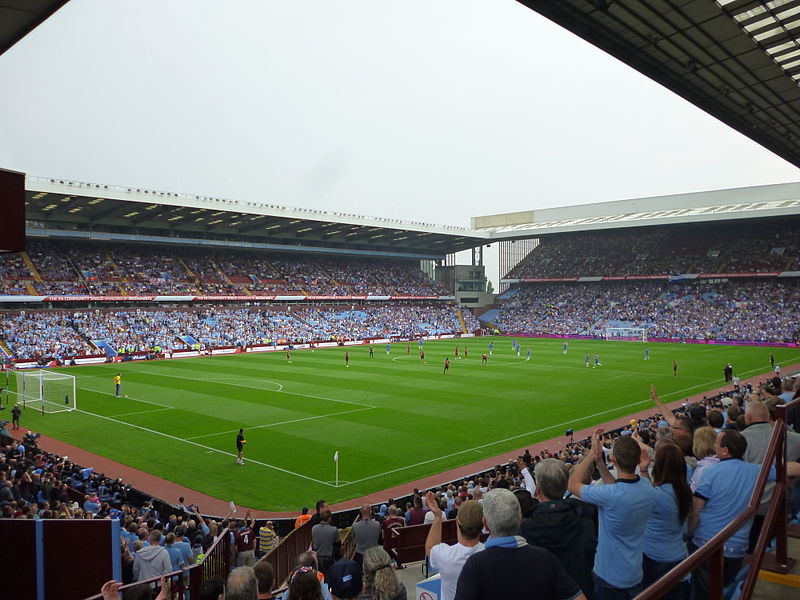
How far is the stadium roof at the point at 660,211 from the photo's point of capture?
67.0 m

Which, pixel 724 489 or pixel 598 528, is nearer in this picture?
pixel 724 489

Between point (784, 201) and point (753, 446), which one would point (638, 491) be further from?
point (784, 201)

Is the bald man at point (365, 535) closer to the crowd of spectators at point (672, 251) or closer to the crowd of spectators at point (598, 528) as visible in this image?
the crowd of spectators at point (598, 528)

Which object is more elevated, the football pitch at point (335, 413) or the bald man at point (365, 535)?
the bald man at point (365, 535)

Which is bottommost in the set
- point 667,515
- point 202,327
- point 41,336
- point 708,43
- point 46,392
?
point 46,392

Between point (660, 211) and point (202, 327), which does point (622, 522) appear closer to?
point (202, 327)

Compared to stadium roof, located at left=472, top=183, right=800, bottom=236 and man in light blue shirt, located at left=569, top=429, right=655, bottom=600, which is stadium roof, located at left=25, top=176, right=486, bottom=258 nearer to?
stadium roof, located at left=472, top=183, right=800, bottom=236

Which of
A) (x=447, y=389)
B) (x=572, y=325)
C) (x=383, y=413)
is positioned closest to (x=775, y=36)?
(x=383, y=413)

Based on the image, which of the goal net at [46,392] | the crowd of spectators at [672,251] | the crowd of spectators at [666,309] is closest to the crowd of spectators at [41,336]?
the goal net at [46,392]

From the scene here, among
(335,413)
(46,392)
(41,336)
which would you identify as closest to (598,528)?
(335,413)

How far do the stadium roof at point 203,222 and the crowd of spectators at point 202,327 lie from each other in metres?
9.77

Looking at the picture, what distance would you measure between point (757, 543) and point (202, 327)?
201ft

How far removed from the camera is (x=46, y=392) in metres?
30.0

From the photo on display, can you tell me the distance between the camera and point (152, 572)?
825cm
